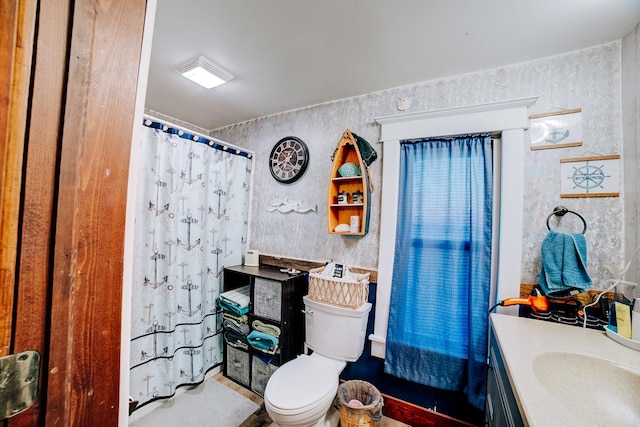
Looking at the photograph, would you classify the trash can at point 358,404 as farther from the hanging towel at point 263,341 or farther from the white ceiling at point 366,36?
the white ceiling at point 366,36

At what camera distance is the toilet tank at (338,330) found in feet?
5.39

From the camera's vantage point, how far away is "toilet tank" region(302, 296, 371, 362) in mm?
1642

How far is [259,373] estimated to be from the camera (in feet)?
6.41

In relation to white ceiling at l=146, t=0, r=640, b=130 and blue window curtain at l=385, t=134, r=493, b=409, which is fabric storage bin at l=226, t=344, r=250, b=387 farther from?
white ceiling at l=146, t=0, r=640, b=130

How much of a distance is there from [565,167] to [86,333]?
83.3 inches

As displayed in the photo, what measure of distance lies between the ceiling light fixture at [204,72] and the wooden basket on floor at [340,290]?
1588 mm

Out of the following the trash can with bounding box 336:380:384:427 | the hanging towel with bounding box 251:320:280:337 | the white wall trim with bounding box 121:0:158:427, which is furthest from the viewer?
the hanging towel with bounding box 251:320:280:337

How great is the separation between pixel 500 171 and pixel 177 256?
2332 millimetres

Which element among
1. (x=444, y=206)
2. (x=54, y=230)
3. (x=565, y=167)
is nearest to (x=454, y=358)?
(x=444, y=206)

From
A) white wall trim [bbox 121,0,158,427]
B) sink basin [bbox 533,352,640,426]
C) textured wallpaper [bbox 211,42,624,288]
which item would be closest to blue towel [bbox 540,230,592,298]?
textured wallpaper [bbox 211,42,624,288]

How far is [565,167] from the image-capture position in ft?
4.66

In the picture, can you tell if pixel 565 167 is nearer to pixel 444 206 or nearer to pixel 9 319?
pixel 444 206

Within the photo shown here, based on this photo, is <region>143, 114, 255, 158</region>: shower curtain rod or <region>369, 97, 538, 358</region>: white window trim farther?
<region>143, 114, 255, 158</region>: shower curtain rod

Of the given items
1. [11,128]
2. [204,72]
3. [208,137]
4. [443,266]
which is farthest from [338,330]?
[204,72]
